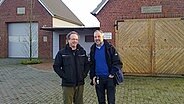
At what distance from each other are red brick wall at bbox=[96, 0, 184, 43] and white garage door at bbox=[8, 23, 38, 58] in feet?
39.8

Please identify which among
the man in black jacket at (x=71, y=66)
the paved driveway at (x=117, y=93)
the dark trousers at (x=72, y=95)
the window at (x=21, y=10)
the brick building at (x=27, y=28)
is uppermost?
the window at (x=21, y=10)

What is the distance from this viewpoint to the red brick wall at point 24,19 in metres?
29.4

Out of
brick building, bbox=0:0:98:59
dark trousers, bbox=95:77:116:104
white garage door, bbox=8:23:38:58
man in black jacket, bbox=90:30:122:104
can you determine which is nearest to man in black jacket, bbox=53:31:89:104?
man in black jacket, bbox=90:30:122:104

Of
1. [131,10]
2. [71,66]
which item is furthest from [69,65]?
[131,10]

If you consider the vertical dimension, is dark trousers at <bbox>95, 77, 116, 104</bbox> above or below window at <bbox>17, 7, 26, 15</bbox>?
below

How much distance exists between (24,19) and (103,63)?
25.1m

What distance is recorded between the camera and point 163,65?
14.6 meters

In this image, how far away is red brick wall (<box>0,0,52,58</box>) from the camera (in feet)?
96.6

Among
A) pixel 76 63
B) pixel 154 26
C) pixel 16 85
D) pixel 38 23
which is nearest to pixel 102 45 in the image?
pixel 76 63

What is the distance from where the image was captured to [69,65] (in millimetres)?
5531

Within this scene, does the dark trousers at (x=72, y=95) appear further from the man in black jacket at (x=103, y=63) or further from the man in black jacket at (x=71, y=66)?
the man in black jacket at (x=103, y=63)

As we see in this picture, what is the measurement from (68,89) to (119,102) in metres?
3.18

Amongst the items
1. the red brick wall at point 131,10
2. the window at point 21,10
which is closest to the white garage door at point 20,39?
the window at point 21,10

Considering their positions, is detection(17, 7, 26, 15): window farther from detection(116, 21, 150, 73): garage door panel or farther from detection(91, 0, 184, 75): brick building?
detection(116, 21, 150, 73): garage door panel
